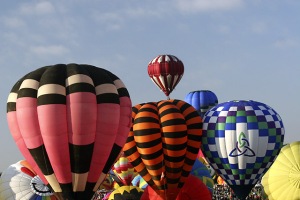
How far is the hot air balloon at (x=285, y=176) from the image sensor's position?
1966 centimetres

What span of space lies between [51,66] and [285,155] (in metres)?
10.5

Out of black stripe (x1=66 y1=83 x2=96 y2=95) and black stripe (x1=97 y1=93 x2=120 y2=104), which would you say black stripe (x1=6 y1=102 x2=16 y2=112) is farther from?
black stripe (x1=97 y1=93 x2=120 y2=104)

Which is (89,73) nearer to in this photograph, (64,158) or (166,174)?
(64,158)

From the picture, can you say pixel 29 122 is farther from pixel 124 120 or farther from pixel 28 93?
pixel 124 120

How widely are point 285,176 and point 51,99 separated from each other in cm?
1047

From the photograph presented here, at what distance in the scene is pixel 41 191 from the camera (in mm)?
19562

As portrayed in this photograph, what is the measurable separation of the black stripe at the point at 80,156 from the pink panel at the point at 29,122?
0.88m

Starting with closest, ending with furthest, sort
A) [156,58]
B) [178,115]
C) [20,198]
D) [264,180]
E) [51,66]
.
Answer: [51,66], [178,115], [20,198], [264,180], [156,58]

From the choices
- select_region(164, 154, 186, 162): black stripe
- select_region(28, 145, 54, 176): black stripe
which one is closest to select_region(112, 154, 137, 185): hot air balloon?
select_region(164, 154, 186, 162): black stripe

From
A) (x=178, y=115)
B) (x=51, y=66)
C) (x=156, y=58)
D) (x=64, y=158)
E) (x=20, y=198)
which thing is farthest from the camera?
(x=156, y=58)

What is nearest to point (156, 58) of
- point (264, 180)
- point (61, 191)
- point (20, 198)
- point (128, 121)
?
point (264, 180)

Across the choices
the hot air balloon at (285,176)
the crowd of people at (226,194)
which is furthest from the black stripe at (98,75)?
the crowd of people at (226,194)

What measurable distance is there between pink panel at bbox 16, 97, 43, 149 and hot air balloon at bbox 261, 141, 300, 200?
1030 cm

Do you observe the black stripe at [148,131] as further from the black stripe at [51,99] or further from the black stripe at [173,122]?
the black stripe at [51,99]
